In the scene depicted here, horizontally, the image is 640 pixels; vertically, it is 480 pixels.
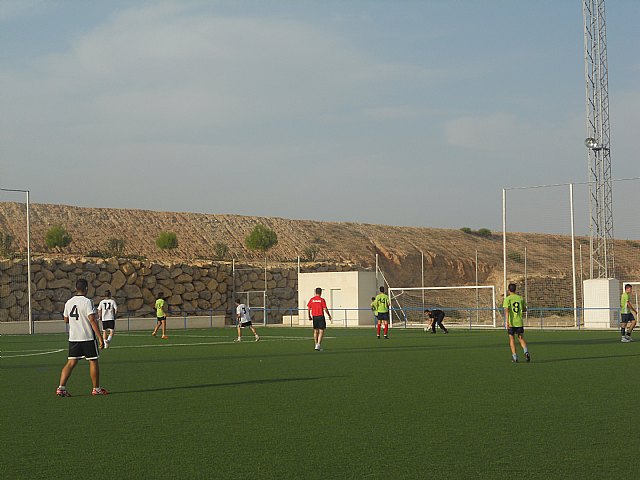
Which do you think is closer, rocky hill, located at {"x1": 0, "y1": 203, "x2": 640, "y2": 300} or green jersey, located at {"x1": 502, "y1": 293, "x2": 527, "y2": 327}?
green jersey, located at {"x1": 502, "y1": 293, "x2": 527, "y2": 327}

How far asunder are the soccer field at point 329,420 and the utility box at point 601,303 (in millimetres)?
18155

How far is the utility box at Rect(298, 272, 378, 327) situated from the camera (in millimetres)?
44969

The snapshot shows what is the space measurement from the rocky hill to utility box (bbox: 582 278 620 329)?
3543 cm

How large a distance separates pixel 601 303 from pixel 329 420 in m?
29.1

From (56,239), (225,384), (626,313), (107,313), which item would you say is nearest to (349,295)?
(107,313)

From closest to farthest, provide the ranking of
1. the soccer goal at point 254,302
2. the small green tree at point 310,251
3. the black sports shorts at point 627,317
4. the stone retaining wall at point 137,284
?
the black sports shorts at point 627,317 → the stone retaining wall at point 137,284 → the soccer goal at point 254,302 → the small green tree at point 310,251

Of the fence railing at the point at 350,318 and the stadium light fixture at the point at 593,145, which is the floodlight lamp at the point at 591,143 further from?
the fence railing at the point at 350,318

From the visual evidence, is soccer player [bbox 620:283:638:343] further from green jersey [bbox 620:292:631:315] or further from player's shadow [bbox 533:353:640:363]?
player's shadow [bbox 533:353:640:363]

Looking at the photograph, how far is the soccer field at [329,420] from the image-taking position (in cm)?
759

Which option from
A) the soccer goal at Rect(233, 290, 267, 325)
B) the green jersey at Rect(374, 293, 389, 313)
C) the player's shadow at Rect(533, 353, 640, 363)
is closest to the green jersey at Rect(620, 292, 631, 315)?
the player's shadow at Rect(533, 353, 640, 363)

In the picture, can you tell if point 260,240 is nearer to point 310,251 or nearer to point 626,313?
point 310,251

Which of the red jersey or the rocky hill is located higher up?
the rocky hill

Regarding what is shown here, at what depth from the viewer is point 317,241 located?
9288cm

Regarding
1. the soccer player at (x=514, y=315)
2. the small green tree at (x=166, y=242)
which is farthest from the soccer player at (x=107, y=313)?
the small green tree at (x=166, y=242)
